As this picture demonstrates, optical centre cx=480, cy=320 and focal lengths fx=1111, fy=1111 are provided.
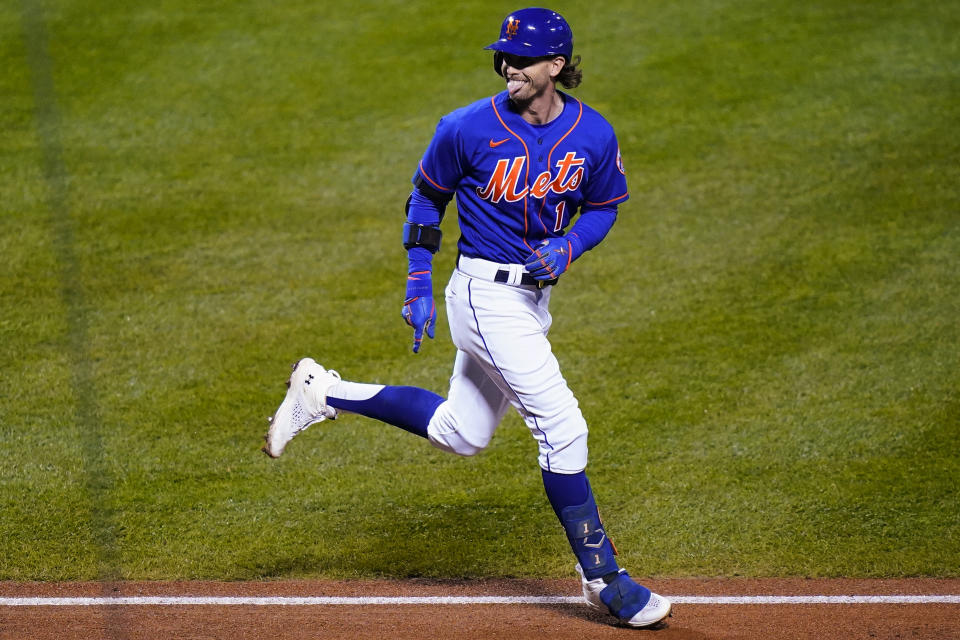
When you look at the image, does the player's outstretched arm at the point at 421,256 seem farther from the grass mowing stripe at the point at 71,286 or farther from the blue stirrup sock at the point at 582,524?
the grass mowing stripe at the point at 71,286

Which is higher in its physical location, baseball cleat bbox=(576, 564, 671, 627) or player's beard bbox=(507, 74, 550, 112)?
player's beard bbox=(507, 74, 550, 112)

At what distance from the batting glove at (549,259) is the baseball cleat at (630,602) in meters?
1.20

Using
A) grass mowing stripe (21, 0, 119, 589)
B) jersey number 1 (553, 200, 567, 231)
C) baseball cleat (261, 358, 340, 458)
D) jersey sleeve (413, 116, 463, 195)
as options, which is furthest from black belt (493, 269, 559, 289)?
grass mowing stripe (21, 0, 119, 589)

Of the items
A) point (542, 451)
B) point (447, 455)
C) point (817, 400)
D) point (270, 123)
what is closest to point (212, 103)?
point (270, 123)

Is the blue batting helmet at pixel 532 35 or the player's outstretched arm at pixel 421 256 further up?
the blue batting helmet at pixel 532 35

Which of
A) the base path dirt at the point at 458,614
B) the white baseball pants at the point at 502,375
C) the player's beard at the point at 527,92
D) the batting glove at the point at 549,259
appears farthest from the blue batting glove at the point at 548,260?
the base path dirt at the point at 458,614

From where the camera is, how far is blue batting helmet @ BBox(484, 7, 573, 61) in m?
4.23

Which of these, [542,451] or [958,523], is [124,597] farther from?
[958,523]

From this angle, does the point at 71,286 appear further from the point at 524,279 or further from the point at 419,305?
the point at 524,279

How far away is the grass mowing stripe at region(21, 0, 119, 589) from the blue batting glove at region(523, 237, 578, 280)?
90.1 inches

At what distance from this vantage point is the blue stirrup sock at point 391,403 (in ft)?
15.2

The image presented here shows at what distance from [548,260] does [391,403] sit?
0.96 meters

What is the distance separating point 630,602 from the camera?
168 inches

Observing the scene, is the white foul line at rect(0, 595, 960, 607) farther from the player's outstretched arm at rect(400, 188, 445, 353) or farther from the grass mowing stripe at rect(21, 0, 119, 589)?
the player's outstretched arm at rect(400, 188, 445, 353)
